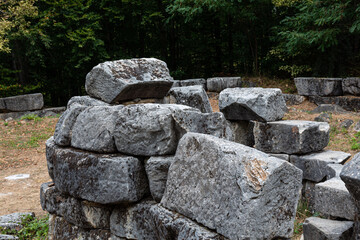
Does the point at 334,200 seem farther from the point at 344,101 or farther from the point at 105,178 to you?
the point at 344,101

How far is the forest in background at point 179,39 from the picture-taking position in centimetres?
1245

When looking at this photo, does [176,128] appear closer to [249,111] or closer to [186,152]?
[186,152]

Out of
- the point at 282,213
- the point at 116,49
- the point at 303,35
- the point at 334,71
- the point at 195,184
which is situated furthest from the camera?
the point at 116,49

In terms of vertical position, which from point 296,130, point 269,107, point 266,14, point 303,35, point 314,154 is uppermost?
point 266,14

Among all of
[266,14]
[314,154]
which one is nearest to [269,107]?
[314,154]

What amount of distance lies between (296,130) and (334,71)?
7.81 m

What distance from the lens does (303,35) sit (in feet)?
38.3

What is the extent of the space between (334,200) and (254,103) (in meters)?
2.41

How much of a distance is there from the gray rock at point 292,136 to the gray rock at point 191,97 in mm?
1626

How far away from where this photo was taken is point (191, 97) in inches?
200

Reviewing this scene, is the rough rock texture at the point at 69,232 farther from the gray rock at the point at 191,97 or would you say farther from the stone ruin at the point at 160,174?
the gray rock at the point at 191,97

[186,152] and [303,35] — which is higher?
[303,35]

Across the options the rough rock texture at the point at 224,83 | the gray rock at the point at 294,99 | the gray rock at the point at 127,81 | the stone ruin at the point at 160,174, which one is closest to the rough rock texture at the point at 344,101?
the gray rock at the point at 294,99

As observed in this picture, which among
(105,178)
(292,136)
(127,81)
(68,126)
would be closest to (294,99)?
(292,136)
